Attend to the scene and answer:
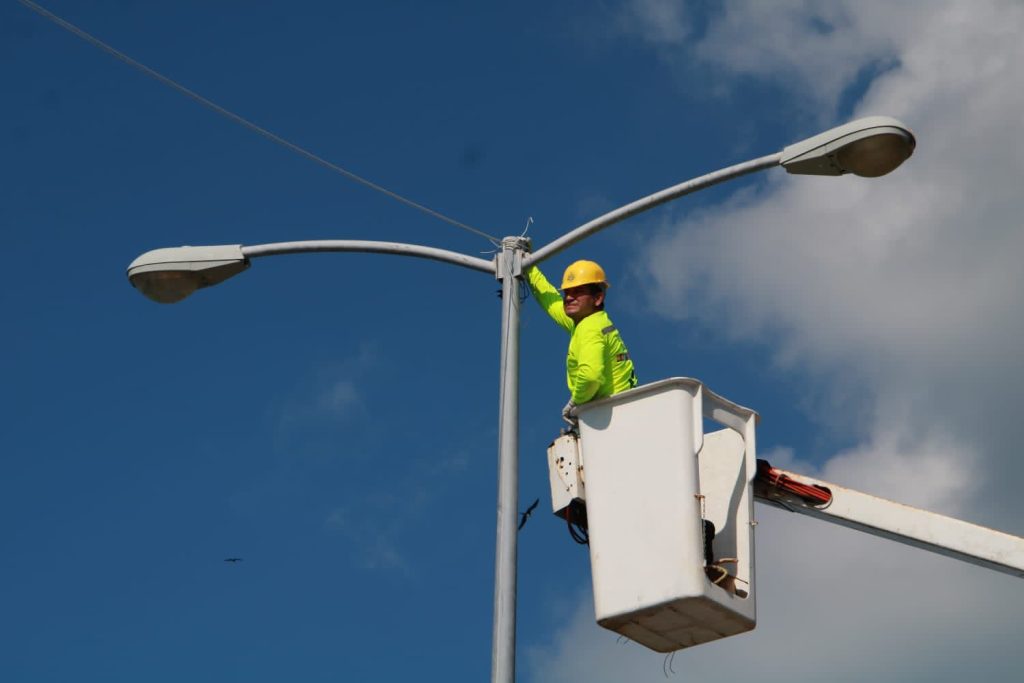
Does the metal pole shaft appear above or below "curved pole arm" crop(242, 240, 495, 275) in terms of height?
below

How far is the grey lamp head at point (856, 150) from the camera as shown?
9.51 m

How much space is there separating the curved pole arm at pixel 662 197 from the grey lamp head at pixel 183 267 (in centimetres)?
230

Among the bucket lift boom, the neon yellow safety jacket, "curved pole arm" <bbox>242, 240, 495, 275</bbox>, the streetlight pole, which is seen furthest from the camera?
"curved pole arm" <bbox>242, 240, 495, 275</bbox>

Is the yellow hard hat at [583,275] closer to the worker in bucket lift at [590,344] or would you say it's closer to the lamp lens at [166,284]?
the worker in bucket lift at [590,344]

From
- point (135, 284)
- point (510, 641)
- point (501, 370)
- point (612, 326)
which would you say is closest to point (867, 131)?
point (612, 326)

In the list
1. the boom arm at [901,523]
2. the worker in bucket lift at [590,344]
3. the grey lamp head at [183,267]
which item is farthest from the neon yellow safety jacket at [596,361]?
the grey lamp head at [183,267]

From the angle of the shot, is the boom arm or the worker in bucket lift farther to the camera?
the boom arm

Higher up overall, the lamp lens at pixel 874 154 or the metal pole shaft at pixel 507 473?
the lamp lens at pixel 874 154

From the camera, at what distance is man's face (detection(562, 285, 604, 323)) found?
10.3 meters

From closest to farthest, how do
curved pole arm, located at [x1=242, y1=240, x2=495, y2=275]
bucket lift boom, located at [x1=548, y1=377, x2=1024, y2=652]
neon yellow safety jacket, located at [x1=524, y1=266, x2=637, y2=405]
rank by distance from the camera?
bucket lift boom, located at [x1=548, y1=377, x2=1024, y2=652], neon yellow safety jacket, located at [x1=524, y1=266, x2=637, y2=405], curved pole arm, located at [x1=242, y1=240, x2=495, y2=275]

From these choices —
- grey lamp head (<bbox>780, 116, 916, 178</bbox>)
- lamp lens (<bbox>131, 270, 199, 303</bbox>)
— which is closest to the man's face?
grey lamp head (<bbox>780, 116, 916, 178</bbox>)

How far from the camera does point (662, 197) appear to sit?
986 cm

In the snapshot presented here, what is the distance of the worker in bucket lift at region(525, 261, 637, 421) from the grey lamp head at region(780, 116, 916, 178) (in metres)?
1.52

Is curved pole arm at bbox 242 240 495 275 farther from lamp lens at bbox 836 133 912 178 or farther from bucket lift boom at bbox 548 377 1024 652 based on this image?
lamp lens at bbox 836 133 912 178
